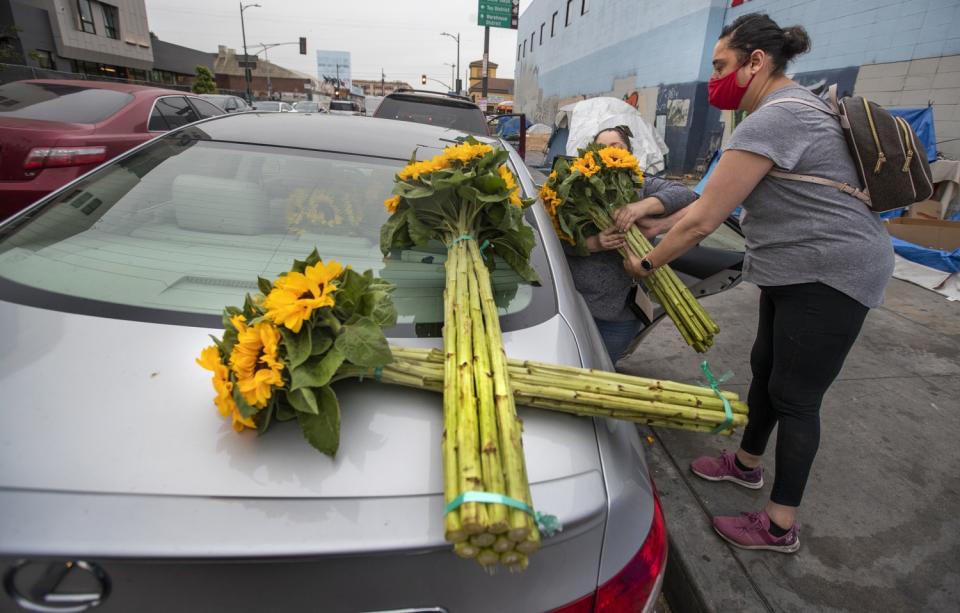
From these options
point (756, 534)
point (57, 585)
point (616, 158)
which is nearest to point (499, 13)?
point (616, 158)

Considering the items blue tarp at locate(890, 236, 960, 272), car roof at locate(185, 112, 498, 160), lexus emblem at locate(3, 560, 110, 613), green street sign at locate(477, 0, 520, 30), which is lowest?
blue tarp at locate(890, 236, 960, 272)

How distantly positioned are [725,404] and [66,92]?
7.34m

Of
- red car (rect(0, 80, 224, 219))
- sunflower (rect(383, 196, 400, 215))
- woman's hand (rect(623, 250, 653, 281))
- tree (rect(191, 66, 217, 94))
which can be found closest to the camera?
sunflower (rect(383, 196, 400, 215))

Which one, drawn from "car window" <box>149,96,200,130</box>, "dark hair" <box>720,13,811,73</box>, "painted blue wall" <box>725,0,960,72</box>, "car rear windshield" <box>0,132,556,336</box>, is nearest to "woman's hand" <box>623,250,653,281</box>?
"car rear windshield" <box>0,132,556,336</box>

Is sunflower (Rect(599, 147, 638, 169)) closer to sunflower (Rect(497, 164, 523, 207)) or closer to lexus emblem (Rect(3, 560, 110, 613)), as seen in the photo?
sunflower (Rect(497, 164, 523, 207))

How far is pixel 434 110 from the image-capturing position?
7.85 m

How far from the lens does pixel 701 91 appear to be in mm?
13008

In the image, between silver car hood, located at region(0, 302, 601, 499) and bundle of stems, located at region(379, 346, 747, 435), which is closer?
silver car hood, located at region(0, 302, 601, 499)

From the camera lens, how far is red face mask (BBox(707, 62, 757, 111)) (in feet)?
6.76

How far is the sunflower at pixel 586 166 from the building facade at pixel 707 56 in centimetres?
469

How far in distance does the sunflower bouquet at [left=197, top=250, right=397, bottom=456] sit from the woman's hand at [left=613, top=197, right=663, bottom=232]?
5.16 feet

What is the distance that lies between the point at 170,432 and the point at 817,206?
2099 millimetres

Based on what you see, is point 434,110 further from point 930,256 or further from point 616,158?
point 930,256

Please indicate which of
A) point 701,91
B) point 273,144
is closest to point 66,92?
point 273,144
